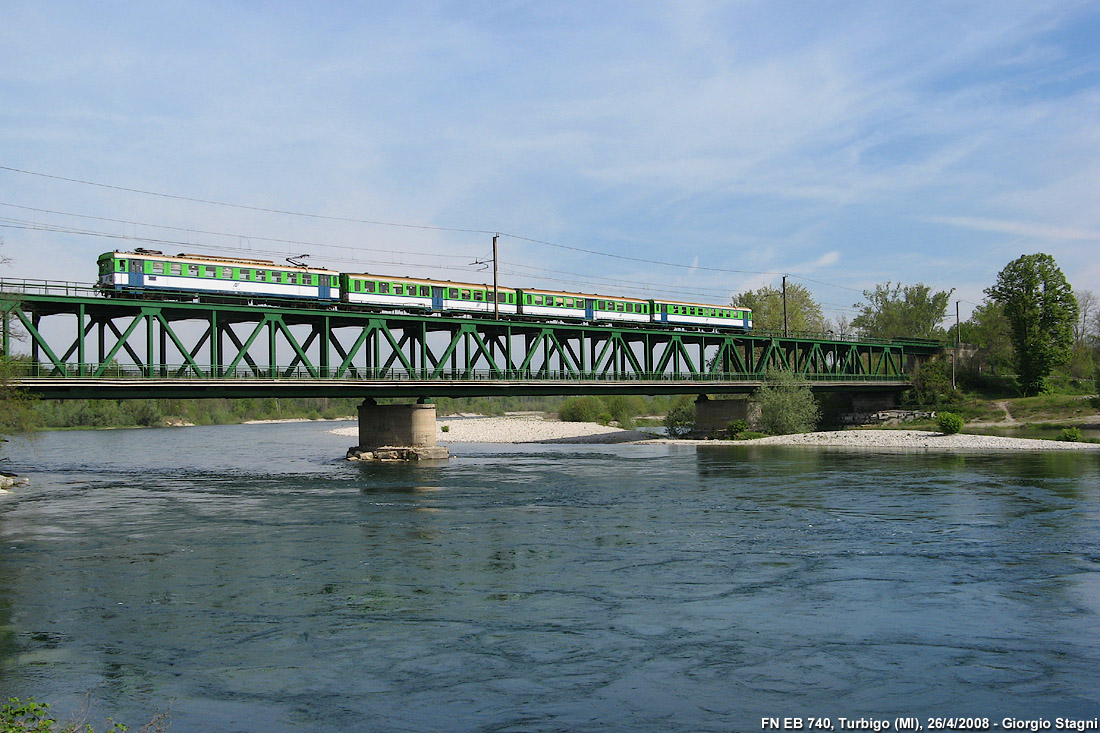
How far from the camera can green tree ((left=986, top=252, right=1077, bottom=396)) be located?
93.3m

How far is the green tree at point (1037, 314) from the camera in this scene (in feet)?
306

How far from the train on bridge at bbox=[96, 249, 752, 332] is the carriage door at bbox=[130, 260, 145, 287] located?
0.06 meters

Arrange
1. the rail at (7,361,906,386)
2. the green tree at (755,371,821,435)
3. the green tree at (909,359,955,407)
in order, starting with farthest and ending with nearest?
the green tree at (909,359,955,407), the green tree at (755,371,821,435), the rail at (7,361,906,386)

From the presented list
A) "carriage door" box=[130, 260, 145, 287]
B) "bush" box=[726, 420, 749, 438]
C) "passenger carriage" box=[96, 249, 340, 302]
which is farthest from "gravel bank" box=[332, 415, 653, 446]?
"carriage door" box=[130, 260, 145, 287]

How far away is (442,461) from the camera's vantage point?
2510 inches

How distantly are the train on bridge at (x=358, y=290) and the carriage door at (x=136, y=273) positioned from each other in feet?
0.19

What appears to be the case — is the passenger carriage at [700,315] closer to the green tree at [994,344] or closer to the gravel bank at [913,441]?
the gravel bank at [913,441]

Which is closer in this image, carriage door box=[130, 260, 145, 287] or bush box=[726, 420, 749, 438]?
carriage door box=[130, 260, 145, 287]

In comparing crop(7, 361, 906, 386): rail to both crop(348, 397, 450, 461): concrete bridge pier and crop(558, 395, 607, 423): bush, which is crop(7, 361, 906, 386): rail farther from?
crop(558, 395, 607, 423): bush

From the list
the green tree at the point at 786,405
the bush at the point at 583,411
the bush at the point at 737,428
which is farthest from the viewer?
the bush at the point at 583,411

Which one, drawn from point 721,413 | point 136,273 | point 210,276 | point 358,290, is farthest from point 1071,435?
point 136,273

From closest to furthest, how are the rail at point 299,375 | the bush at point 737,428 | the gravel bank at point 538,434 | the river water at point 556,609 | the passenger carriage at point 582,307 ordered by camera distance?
the river water at point 556,609 < the rail at point 299,375 < the passenger carriage at point 582,307 < the bush at point 737,428 < the gravel bank at point 538,434

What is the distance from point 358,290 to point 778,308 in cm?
8158

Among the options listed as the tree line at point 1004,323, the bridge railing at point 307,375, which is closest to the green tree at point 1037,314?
the tree line at point 1004,323
